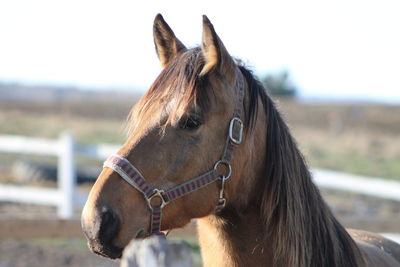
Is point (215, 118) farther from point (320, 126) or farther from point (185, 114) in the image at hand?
point (320, 126)

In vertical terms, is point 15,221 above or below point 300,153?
below

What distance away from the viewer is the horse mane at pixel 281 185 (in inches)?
107

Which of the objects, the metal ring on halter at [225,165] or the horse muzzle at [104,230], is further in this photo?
the metal ring on halter at [225,165]

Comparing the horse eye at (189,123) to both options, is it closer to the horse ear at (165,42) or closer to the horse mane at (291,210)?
the horse mane at (291,210)

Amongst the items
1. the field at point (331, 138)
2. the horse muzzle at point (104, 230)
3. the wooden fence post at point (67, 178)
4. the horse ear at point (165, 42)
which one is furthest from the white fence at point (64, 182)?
the horse muzzle at point (104, 230)

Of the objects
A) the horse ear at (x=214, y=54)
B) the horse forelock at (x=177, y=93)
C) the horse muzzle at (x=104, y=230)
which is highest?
the horse ear at (x=214, y=54)

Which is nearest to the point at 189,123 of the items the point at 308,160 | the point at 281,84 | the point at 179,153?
the point at 179,153

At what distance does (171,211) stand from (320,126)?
2918cm

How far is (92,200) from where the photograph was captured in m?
2.44

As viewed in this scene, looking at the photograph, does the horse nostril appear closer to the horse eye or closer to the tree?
the horse eye

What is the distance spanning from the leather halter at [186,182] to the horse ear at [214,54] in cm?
10

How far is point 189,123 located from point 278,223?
609 millimetres

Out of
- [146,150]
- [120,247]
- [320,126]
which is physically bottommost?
[320,126]

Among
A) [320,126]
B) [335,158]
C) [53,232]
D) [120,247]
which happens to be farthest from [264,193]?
[320,126]
